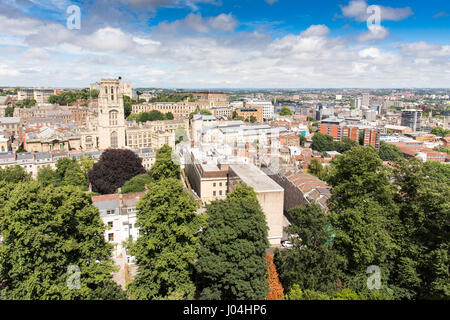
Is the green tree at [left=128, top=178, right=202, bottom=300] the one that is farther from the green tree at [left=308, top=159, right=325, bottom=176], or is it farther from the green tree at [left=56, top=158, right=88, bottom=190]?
the green tree at [left=308, top=159, right=325, bottom=176]

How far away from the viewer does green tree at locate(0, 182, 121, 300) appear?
1251 cm

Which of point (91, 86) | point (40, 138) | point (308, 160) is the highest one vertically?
point (91, 86)

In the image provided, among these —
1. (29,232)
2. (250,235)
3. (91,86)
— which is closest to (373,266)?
(250,235)

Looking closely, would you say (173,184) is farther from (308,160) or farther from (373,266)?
(308,160)

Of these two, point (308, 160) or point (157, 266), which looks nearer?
point (157, 266)

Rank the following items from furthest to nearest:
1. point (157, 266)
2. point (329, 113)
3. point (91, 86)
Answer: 1. point (329, 113)
2. point (91, 86)
3. point (157, 266)

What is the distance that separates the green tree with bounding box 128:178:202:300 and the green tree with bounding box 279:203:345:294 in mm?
4427

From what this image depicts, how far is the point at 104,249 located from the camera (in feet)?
46.5

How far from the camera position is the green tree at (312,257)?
1434 centimetres

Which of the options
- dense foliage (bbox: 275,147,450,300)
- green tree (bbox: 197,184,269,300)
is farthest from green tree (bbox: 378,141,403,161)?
green tree (bbox: 197,184,269,300)

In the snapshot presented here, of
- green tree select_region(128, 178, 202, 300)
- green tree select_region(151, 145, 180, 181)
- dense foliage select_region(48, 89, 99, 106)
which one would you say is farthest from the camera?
dense foliage select_region(48, 89, 99, 106)

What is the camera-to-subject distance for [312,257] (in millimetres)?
14500

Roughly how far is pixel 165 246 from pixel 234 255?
10.1ft

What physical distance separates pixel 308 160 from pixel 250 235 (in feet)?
134
